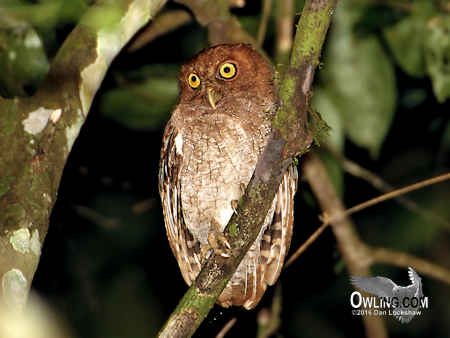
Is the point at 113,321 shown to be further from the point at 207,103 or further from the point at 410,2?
the point at 410,2

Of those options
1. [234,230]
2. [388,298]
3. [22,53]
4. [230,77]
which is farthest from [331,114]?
[22,53]

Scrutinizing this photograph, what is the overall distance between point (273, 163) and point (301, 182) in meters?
1.58

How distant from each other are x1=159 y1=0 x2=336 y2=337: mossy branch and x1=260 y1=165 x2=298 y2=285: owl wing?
67 cm

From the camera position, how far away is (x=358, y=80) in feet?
11.4

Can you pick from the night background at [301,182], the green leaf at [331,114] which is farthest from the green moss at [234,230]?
the green leaf at [331,114]

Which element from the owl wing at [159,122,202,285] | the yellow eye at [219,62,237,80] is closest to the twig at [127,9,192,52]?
the yellow eye at [219,62,237,80]

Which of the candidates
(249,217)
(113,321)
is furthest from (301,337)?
(249,217)

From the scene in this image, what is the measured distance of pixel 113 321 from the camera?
5402mm

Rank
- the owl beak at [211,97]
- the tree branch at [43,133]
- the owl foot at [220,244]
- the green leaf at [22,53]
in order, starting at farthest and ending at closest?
the owl beak at [211,97] → the green leaf at [22,53] → the owl foot at [220,244] → the tree branch at [43,133]

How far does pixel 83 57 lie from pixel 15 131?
0.40 m

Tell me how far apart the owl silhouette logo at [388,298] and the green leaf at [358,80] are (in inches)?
28.7

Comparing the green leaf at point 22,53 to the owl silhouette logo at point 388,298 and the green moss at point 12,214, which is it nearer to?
the green moss at point 12,214

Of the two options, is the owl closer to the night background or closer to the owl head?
the owl head

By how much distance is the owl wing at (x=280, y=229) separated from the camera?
279cm
